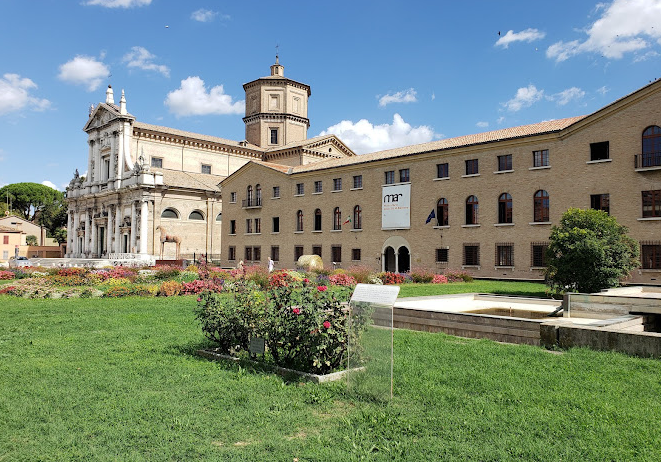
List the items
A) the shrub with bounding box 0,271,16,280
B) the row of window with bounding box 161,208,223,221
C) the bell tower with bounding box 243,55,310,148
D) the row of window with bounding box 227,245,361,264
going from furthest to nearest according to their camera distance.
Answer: the bell tower with bounding box 243,55,310,148 < the row of window with bounding box 161,208,223,221 < the row of window with bounding box 227,245,361,264 < the shrub with bounding box 0,271,16,280

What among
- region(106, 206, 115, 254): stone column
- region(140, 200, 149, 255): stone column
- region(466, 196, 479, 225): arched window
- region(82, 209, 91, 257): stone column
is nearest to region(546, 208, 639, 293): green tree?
region(466, 196, 479, 225): arched window

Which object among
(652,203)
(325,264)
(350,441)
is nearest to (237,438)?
(350,441)

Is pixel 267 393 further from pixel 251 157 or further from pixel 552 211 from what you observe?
pixel 251 157

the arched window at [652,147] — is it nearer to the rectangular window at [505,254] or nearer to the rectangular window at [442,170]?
the rectangular window at [505,254]

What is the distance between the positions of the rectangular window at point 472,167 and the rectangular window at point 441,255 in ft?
18.5

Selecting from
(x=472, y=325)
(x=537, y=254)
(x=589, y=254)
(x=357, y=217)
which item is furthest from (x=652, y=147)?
(x=472, y=325)

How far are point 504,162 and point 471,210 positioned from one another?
381 centimetres

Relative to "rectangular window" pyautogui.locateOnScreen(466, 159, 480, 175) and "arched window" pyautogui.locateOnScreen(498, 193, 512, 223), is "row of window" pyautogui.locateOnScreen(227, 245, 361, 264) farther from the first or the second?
"arched window" pyautogui.locateOnScreen(498, 193, 512, 223)

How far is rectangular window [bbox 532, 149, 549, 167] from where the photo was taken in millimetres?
30172

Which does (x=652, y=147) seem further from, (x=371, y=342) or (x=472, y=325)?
(x=371, y=342)

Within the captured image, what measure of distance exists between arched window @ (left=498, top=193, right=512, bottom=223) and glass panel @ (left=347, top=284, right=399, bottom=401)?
2720 centimetres

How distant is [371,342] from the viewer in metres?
6.62

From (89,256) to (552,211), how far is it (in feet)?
192

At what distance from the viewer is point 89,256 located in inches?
2603
